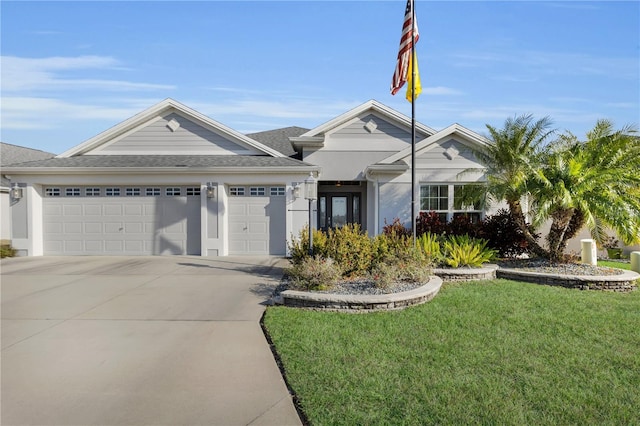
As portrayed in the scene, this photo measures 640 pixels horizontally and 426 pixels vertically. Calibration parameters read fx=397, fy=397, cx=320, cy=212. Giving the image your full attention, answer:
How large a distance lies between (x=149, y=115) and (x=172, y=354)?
12.4 metres

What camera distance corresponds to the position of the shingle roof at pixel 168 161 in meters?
13.9

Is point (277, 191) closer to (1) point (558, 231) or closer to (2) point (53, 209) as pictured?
(2) point (53, 209)

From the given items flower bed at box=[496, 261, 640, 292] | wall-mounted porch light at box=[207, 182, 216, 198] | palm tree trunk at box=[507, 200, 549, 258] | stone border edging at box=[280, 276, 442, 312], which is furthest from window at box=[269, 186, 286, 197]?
flower bed at box=[496, 261, 640, 292]

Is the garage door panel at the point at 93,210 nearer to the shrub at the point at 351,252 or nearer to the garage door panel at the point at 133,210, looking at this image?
the garage door panel at the point at 133,210

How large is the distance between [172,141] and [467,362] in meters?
13.8

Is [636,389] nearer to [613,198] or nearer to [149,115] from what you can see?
[613,198]

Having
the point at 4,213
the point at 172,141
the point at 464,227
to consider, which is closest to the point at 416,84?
the point at 464,227

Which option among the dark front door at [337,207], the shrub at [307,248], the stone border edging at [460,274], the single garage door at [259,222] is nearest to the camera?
the shrub at [307,248]

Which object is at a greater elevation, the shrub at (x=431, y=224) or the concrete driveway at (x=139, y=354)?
the shrub at (x=431, y=224)

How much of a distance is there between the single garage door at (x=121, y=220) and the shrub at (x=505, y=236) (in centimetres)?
973

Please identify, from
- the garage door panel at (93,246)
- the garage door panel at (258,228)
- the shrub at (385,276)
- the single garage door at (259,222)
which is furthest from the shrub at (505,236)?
the garage door panel at (93,246)

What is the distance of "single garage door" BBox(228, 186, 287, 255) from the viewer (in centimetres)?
1411

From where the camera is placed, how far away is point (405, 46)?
9773mm

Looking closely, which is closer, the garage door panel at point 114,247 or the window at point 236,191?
the garage door panel at point 114,247
